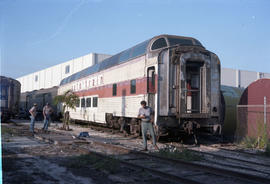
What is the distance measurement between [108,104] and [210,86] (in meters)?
5.95

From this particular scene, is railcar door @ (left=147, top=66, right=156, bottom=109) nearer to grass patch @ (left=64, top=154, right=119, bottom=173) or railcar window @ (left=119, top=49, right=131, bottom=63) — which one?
railcar window @ (left=119, top=49, right=131, bottom=63)

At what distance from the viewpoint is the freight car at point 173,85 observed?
10664 mm

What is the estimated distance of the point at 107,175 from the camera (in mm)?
5980

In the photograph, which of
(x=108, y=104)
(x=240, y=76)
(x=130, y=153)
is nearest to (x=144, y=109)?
(x=130, y=153)

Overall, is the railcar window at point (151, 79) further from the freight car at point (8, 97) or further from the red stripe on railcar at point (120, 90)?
the freight car at point (8, 97)

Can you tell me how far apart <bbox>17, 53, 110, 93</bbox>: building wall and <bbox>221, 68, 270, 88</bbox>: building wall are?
70.0 feet

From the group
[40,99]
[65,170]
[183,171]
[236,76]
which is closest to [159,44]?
[183,171]

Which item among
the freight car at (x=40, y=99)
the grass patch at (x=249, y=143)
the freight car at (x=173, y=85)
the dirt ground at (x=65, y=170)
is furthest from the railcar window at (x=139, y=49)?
the freight car at (x=40, y=99)

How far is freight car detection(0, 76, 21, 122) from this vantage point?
21656mm

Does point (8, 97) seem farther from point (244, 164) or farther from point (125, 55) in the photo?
point (244, 164)

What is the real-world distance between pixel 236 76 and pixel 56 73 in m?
33.8

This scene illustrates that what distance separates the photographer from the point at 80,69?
45094 mm

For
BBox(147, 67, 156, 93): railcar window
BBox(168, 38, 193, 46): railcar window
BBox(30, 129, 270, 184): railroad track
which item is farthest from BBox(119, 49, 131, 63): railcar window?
BBox(30, 129, 270, 184): railroad track

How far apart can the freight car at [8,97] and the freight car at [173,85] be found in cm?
1227
